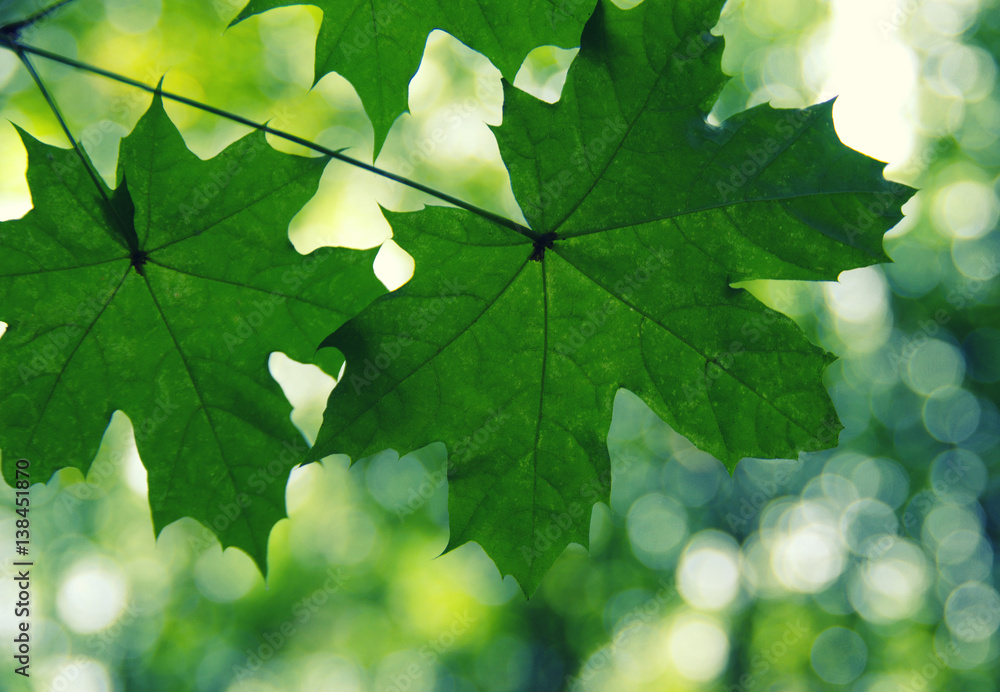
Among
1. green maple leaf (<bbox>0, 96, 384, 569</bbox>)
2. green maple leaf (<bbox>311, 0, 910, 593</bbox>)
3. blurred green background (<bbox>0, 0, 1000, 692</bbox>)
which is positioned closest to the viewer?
green maple leaf (<bbox>311, 0, 910, 593</bbox>)

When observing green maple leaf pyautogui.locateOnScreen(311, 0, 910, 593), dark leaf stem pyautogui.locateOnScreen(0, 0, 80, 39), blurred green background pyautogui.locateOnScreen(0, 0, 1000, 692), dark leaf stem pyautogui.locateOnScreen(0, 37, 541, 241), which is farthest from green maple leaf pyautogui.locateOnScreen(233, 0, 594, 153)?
blurred green background pyautogui.locateOnScreen(0, 0, 1000, 692)

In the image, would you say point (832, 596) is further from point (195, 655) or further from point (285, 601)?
point (195, 655)

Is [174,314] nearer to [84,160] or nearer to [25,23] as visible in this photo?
[84,160]

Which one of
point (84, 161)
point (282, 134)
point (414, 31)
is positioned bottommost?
point (282, 134)

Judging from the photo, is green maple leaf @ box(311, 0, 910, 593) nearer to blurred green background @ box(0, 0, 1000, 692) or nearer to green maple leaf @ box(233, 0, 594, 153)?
green maple leaf @ box(233, 0, 594, 153)

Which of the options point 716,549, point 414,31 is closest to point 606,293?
point 414,31

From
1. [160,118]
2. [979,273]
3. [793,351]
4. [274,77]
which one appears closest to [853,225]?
[793,351]
